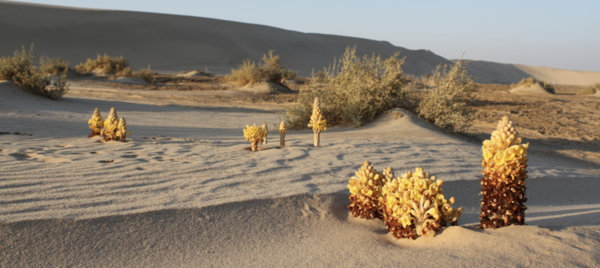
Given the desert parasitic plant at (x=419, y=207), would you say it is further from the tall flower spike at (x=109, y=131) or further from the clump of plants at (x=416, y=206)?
the tall flower spike at (x=109, y=131)

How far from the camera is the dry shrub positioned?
385 inches

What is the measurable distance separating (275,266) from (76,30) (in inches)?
2257

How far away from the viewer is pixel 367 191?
3350mm

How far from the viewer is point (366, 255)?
8.89 ft

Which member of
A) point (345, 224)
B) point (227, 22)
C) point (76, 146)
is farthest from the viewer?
point (227, 22)

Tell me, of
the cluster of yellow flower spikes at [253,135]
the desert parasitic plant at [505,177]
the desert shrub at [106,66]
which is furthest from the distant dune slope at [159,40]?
the desert parasitic plant at [505,177]

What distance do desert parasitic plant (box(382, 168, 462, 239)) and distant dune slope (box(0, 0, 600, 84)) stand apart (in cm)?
3650

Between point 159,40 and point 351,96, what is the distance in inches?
1985

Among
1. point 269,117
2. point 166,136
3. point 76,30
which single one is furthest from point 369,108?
point 76,30

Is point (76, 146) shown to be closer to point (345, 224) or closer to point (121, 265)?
point (121, 265)

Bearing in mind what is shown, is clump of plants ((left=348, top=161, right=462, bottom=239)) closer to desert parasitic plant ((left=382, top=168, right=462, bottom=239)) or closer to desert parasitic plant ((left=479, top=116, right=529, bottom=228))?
desert parasitic plant ((left=382, top=168, right=462, bottom=239))

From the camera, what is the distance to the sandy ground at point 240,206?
2.59 metres

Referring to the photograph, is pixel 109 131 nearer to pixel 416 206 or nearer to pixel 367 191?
pixel 367 191

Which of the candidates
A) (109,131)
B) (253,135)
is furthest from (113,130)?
(253,135)
